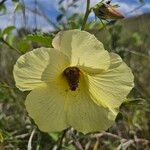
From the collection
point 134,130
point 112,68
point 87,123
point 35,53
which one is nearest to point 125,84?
point 112,68

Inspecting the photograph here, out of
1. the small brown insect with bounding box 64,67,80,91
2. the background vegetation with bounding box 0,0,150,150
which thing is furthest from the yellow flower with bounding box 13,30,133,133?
the background vegetation with bounding box 0,0,150,150

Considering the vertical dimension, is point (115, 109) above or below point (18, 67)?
below

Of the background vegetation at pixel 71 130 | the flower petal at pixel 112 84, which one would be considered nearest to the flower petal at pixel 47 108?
the flower petal at pixel 112 84

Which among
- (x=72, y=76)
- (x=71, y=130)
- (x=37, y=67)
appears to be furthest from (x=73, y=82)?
(x=71, y=130)

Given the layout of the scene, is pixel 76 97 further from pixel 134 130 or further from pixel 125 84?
pixel 134 130

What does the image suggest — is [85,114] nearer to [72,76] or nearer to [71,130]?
[72,76]

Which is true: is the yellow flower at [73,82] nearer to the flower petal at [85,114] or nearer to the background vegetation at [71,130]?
the flower petal at [85,114]

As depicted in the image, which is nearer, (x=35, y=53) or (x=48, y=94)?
(x=35, y=53)

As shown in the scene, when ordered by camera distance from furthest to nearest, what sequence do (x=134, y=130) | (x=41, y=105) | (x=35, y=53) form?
1. (x=134, y=130)
2. (x=41, y=105)
3. (x=35, y=53)
